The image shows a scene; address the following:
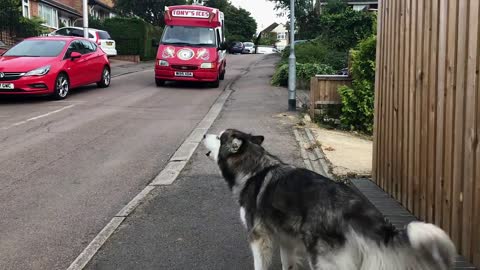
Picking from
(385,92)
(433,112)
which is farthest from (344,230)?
(385,92)

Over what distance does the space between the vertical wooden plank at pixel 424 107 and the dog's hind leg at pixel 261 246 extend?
5.44ft

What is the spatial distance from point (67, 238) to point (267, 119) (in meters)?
7.49

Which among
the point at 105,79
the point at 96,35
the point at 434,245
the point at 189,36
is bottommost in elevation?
the point at 434,245

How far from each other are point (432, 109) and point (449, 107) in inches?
15.1

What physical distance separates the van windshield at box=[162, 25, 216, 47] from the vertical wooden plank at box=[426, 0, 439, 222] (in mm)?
15807

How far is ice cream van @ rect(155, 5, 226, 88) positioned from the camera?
1903 centimetres

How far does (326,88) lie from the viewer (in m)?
12.0

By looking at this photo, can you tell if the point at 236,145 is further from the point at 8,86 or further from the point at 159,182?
the point at 8,86

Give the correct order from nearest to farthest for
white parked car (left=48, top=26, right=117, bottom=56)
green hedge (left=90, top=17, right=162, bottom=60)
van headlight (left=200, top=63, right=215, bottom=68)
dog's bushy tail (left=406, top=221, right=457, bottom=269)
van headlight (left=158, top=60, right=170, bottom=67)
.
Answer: dog's bushy tail (left=406, top=221, right=457, bottom=269), van headlight (left=200, top=63, right=215, bottom=68), van headlight (left=158, top=60, right=170, bottom=67), white parked car (left=48, top=26, right=117, bottom=56), green hedge (left=90, top=17, right=162, bottom=60)

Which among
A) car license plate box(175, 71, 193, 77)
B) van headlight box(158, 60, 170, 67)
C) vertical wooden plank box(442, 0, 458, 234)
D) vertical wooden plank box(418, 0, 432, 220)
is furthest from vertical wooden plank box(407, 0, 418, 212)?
van headlight box(158, 60, 170, 67)

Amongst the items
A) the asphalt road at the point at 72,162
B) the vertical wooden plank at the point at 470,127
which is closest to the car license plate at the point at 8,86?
the asphalt road at the point at 72,162

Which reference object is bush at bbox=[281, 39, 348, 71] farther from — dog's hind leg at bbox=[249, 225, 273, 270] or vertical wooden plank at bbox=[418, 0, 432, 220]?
dog's hind leg at bbox=[249, 225, 273, 270]

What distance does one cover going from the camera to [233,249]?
471 cm

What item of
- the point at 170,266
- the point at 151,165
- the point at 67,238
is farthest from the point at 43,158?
the point at 170,266
